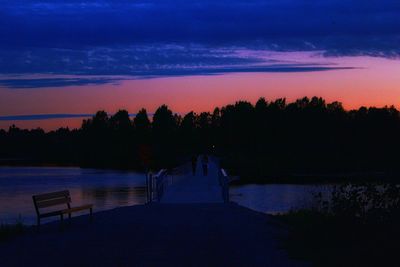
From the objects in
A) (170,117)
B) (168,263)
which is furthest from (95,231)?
(170,117)

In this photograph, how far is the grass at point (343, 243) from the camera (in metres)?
10.0

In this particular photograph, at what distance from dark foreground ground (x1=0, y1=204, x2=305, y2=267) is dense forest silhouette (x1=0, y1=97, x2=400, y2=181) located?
11.0 ft

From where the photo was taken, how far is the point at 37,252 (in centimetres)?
1239

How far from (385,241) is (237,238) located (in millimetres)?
4008

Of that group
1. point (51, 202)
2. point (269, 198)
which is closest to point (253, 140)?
point (269, 198)

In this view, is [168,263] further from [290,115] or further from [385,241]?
[290,115]

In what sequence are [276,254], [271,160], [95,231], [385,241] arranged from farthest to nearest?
[271,160] < [95,231] < [276,254] < [385,241]

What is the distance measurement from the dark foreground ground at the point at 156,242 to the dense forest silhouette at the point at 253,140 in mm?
3362

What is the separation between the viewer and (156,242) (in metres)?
13.3

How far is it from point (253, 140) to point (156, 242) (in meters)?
111

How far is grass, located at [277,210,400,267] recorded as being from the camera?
10.0 metres

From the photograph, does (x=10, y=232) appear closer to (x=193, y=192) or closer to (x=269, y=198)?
(x=193, y=192)

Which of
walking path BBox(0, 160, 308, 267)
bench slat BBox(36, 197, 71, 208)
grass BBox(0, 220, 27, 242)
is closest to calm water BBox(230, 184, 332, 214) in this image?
walking path BBox(0, 160, 308, 267)

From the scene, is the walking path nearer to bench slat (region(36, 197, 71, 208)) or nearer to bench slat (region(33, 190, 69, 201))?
bench slat (region(36, 197, 71, 208))
